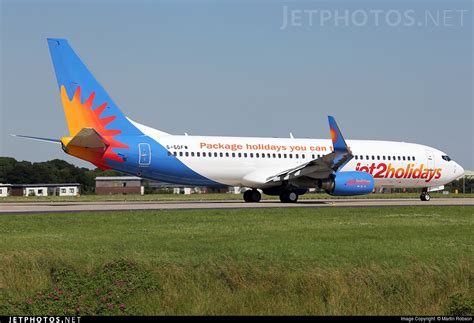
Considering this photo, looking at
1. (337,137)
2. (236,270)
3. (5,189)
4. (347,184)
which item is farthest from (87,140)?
(5,189)

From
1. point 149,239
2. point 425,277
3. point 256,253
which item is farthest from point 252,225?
point 425,277

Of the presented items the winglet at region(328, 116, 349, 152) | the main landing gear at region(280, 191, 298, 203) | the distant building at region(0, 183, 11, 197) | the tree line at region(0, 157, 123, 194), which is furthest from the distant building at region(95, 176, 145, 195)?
the winglet at region(328, 116, 349, 152)

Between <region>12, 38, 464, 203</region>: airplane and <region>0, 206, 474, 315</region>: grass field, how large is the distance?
16348mm

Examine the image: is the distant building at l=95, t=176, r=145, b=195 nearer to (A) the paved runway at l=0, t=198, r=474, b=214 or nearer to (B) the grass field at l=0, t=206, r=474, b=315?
(A) the paved runway at l=0, t=198, r=474, b=214

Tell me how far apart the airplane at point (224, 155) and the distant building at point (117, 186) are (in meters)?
61.2

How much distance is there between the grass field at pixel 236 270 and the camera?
13.9m

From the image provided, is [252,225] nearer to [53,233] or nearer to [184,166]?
[53,233]

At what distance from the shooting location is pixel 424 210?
34.7 m

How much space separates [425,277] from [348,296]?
208 cm

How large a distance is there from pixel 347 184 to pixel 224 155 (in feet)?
23.5

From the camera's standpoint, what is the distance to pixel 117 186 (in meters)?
109

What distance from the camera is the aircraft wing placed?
43.1 m

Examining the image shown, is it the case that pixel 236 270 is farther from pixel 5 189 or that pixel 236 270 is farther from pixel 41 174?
pixel 41 174

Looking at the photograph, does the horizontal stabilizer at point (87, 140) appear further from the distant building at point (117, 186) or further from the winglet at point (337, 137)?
the distant building at point (117, 186)
